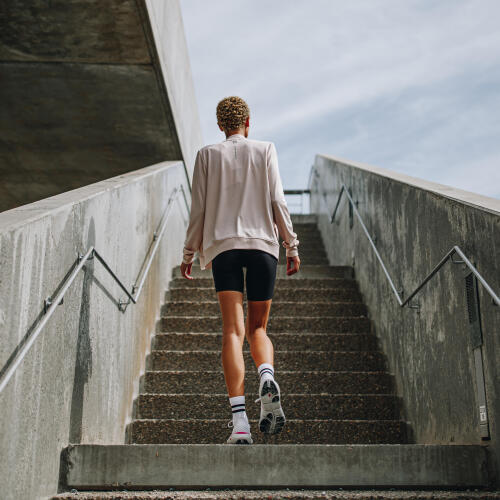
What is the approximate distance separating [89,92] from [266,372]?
13.3 feet

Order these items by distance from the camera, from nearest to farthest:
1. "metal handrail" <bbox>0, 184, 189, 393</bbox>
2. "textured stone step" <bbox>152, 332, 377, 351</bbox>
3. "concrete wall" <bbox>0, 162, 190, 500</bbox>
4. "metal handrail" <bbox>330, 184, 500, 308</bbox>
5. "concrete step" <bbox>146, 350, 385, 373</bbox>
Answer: "metal handrail" <bbox>0, 184, 189, 393</bbox>, "concrete wall" <bbox>0, 162, 190, 500</bbox>, "metal handrail" <bbox>330, 184, 500, 308</bbox>, "concrete step" <bbox>146, 350, 385, 373</bbox>, "textured stone step" <bbox>152, 332, 377, 351</bbox>

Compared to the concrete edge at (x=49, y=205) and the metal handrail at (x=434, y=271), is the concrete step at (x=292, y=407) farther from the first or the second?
the concrete edge at (x=49, y=205)

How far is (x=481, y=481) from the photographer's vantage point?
275 cm

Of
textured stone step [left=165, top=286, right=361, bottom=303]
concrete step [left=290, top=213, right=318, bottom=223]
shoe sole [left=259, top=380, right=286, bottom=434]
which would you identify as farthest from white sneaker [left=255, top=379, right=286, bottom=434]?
concrete step [left=290, top=213, right=318, bottom=223]

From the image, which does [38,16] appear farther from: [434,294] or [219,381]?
[434,294]

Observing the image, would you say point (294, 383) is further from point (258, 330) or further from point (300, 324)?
point (258, 330)

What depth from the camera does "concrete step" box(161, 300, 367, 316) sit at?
547cm

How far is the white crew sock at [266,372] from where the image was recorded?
9.60 ft

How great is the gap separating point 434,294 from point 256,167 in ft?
4.05

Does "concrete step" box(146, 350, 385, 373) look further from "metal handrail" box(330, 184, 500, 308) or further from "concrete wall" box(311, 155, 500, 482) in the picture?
"metal handrail" box(330, 184, 500, 308)

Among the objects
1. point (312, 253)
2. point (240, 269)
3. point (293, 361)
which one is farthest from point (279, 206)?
point (312, 253)

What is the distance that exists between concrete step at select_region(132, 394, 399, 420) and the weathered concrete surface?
297cm

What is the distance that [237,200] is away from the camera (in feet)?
10.4

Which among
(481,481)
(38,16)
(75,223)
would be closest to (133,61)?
(38,16)
